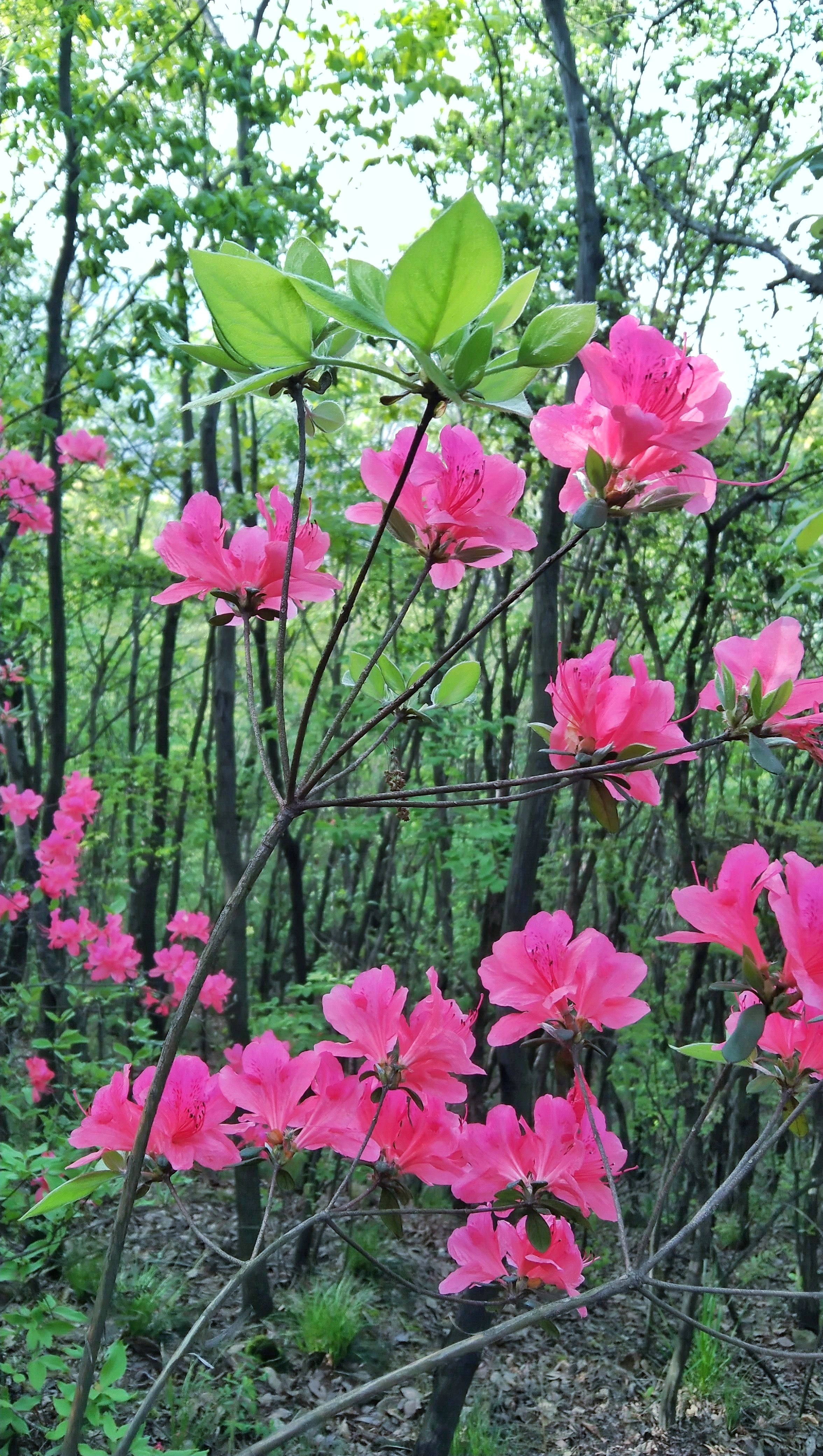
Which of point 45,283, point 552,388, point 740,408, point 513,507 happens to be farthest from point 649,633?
point 45,283

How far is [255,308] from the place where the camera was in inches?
21.8

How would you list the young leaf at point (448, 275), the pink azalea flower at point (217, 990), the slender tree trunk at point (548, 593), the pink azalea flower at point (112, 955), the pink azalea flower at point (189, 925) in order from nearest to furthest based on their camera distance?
the young leaf at point (448, 275), the slender tree trunk at point (548, 593), the pink azalea flower at point (112, 955), the pink azalea flower at point (217, 990), the pink azalea flower at point (189, 925)

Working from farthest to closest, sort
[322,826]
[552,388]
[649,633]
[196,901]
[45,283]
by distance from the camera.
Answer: [196,901] < [45,283] < [322,826] < [552,388] < [649,633]

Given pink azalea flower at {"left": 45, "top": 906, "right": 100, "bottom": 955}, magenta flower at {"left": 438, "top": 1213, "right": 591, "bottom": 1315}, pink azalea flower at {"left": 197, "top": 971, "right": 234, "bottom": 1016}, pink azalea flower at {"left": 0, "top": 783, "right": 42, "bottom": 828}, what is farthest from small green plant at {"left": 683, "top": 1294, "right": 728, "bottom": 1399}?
magenta flower at {"left": 438, "top": 1213, "right": 591, "bottom": 1315}

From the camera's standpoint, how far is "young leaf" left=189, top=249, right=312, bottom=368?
54cm

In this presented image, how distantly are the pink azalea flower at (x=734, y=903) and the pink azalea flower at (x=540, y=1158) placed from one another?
0.21m

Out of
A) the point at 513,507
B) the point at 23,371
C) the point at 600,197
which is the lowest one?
the point at 513,507

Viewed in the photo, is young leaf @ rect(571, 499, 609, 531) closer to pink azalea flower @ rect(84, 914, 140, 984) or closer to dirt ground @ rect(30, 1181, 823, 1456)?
dirt ground @ rect(30, 1181, 823, 1456)

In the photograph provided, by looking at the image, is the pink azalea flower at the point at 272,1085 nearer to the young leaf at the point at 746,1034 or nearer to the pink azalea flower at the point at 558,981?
the pink azalea flower at the point at 558,981

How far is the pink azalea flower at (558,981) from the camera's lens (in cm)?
81

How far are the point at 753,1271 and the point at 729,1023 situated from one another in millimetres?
4593

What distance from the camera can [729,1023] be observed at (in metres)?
0.75

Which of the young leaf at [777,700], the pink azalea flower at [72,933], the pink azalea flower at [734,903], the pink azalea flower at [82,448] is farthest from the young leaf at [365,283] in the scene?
the pink azalea flower at [82,448]

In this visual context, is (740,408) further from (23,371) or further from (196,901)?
(196,901)
